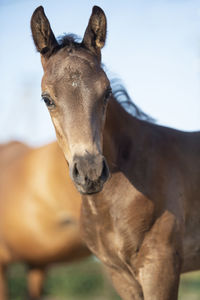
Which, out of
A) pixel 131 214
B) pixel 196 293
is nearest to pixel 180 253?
pixel 131 214

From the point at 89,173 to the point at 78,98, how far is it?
567 millimetres

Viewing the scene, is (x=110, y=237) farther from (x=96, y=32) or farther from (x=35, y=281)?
(x=35, y=281)

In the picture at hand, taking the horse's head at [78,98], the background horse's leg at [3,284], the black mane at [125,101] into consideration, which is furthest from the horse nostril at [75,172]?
the background horse's leg at [3,284]

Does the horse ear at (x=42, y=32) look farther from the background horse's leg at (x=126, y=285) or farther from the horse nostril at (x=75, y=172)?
the background horse's leg at (x=126, y=285)

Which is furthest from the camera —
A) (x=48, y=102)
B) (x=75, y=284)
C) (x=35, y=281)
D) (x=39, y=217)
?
(x=75, y=284)

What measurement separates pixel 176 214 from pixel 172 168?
42 centimetres

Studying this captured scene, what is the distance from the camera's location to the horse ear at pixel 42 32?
3.84 meters

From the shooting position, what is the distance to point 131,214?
378 centimetres

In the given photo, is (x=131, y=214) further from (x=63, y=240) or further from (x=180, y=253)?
(x=63, y=240)

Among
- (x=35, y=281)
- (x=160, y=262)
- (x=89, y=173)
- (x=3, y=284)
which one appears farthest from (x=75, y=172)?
(x=35, y=281)

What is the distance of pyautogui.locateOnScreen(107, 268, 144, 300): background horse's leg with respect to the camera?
4003mm

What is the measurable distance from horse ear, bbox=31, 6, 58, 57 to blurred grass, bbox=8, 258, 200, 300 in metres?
8.31

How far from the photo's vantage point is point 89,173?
10.4 feet

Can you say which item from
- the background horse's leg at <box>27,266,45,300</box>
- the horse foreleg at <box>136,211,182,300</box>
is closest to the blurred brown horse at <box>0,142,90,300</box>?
the background horse's leg at <box>27,266,45,300</box>
